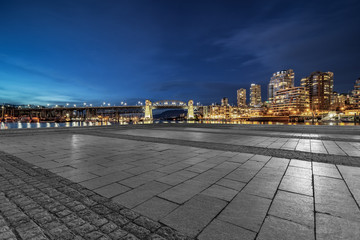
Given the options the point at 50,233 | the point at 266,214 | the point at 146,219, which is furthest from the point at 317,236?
the point at 50,233

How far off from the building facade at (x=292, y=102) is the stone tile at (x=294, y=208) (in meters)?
200

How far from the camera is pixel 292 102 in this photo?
181000mm

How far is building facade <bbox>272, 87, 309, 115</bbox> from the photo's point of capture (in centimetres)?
17712

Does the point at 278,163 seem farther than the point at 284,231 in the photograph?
Yes

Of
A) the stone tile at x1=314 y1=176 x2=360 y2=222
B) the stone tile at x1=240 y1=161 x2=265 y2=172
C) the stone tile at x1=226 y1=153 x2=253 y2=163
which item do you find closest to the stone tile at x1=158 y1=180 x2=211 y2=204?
the stone tile at x1=240 y1=161 x2=265 y2=172

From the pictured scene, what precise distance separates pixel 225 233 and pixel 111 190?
9.02 feet

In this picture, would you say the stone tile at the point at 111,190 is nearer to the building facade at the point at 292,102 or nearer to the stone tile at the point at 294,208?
the stone tile at the point at 294,208

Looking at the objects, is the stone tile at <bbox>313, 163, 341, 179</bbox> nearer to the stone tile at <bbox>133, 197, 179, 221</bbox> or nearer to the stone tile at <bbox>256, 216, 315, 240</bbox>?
the stone tile at <bbox>256, 216, 315, 240</bbox>

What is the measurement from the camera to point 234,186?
4.33 meters

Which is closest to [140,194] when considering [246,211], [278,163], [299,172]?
[246,211]

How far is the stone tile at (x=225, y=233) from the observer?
2453mm

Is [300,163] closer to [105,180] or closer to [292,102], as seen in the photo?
[105,180]

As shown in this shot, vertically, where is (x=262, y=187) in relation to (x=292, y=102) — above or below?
below

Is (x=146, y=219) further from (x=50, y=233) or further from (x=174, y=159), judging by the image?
(x=174, y=159)
